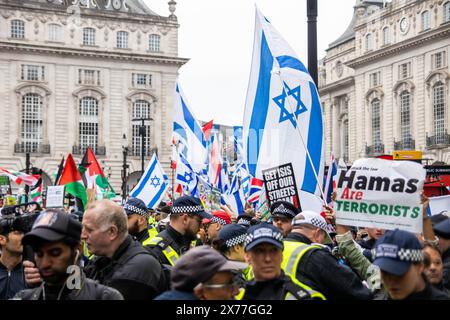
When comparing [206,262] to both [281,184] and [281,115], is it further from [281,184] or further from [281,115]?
[281,115]

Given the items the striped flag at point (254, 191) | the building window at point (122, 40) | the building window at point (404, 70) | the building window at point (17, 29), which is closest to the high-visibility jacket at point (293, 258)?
the striped flag at point (254, 191)

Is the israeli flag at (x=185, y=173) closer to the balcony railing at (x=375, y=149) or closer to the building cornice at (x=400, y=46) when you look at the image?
the building cornice at (x=400, y=46)

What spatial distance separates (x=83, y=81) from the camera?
56344 millimetres

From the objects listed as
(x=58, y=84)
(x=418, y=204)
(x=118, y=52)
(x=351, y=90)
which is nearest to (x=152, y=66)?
(x=118, y=52)

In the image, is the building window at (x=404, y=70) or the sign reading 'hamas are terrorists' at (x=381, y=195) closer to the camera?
the sign reading 'hamas are terrorists' at (x=381, y=195)

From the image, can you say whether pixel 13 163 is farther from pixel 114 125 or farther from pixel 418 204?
pixel 418 204

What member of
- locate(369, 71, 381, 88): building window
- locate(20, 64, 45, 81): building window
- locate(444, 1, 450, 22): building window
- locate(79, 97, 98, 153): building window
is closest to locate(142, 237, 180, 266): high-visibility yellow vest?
locate(444, 1, 450, 22): building window

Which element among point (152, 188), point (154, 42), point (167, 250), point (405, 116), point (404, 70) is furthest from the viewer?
point (154, 42)

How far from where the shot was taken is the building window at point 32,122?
55062mm

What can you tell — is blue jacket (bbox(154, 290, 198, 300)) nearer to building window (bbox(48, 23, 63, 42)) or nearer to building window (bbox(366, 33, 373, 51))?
building window (bbox(48, 23, 63, 42))

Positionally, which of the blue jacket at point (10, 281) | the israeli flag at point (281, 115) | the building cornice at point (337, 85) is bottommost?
the blue jacket at point (10, 281)

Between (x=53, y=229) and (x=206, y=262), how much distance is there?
2.95 ft

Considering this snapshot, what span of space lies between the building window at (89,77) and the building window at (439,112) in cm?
2568

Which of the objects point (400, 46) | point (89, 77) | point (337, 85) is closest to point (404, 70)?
point (400, 46)
